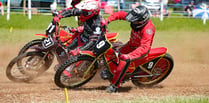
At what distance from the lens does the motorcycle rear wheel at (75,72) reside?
24.3ft

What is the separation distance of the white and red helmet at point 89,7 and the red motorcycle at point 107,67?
1.00 m

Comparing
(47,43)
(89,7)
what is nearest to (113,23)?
(89,7)

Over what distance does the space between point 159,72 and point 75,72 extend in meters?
1.89

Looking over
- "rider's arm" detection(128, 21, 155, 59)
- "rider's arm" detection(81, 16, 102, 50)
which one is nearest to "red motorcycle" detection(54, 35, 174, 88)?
"rider's arm" detection(128, 21, 155, 59)

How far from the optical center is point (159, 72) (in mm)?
8359

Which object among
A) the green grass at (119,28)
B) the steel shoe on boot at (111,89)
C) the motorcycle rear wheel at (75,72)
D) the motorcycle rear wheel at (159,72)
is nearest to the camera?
the motorcycle rear wheel at (75,72)

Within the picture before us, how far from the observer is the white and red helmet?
824cm

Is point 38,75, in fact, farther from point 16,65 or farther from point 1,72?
point 1,72

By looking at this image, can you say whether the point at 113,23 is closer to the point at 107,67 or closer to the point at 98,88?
the point at 98,88

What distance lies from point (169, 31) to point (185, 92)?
10555 mm

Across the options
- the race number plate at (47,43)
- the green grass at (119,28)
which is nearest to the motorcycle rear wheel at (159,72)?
the race number plate at (47,43)

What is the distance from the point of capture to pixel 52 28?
8320mm

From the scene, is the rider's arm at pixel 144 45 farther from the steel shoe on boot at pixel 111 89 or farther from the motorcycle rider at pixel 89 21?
the motorcycle rider at pixel 89 21

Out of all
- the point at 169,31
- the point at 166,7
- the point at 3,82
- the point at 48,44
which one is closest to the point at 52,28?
the point at 48,44
